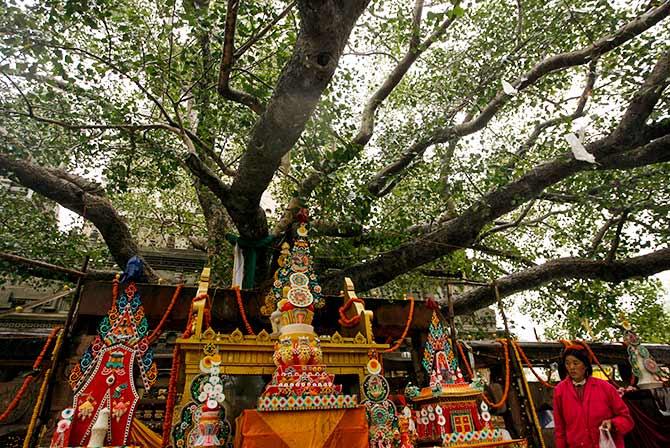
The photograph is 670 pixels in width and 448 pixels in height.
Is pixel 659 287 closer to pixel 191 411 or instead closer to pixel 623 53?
pixel 623 53

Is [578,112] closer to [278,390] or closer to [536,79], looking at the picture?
[536,79]

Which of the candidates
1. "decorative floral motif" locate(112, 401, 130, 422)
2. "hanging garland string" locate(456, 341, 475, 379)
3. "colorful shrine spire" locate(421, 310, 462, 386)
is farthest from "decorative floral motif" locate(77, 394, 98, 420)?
"hanging garland string" locate(456, 341, 475, 379)

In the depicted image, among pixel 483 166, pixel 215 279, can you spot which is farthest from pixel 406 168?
pixel 215 279

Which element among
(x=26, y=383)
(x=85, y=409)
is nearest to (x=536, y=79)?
(x=85, y=409)

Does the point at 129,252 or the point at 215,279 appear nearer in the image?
the point at 129,252

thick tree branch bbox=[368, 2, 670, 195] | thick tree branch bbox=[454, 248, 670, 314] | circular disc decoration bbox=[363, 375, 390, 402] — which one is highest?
thick tree branch bbox=[368, 2, 670, 195]

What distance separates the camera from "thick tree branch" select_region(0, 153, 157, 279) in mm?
5930

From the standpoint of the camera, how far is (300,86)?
12.3 ft

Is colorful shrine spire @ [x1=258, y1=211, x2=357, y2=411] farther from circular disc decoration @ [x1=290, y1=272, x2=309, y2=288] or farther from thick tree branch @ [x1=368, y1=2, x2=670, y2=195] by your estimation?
thick tree branch @ [x1=368, y1=2, x2=670, y2=195]

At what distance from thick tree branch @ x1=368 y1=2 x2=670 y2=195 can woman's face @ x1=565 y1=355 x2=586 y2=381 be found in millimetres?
4009

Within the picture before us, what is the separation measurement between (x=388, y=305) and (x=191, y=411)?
3243 mm

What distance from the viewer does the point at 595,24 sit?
6656mm

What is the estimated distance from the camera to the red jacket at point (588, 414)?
3545 mm

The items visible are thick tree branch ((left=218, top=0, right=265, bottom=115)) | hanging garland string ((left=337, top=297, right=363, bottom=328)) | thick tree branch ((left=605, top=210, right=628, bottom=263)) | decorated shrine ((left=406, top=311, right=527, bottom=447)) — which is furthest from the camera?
thick tree branch ((left=605, top=210, right=628, bottom=263))
